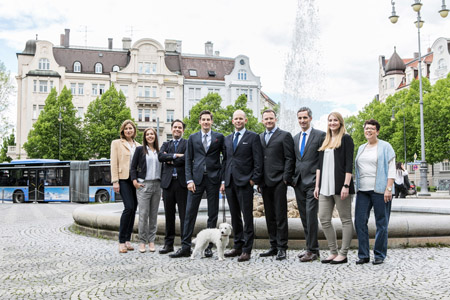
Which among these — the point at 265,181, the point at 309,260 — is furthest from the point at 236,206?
the point at 309,260

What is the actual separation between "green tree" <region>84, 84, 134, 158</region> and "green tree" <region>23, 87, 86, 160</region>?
1.11m

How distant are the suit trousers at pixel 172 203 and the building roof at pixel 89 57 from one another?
174ft

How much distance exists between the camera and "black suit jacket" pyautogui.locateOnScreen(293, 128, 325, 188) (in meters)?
6.78

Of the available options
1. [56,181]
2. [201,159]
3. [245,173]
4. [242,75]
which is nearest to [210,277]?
[245,173]

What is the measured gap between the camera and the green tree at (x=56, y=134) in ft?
149

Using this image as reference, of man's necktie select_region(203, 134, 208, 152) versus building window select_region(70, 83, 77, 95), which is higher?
building window select_region(70, 83, 77, 95)

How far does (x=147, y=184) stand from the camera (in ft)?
25.7

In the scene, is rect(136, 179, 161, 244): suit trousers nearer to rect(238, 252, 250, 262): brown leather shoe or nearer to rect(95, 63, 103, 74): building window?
rect(238, 252, 250, 262): brown leather shoe

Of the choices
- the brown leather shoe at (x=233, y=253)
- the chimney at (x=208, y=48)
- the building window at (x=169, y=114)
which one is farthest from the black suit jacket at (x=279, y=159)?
the chimney at (x=208, y=48)

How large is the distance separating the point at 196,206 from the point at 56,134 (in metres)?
42.5

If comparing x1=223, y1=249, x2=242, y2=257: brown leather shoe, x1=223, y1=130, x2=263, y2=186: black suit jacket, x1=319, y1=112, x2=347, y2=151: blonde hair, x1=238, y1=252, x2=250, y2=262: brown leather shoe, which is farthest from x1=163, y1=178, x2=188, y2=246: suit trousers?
x1=319, y1=112, x2=347, y2=151: blonde hair

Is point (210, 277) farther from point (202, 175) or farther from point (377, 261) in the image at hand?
point (377, 261)

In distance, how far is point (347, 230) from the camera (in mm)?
6637

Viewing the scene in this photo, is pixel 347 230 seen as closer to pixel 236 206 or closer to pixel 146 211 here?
pixel 236 206
